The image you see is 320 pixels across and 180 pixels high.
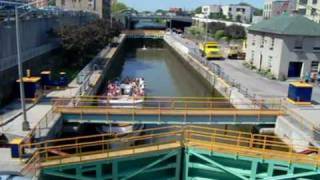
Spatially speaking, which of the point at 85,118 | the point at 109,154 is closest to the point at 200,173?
the point at 109,154

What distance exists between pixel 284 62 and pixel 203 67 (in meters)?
11.4

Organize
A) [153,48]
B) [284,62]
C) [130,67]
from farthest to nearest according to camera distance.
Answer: [153,48], [130,67], [284,62]

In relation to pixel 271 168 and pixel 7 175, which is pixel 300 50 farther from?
pixel 7 175

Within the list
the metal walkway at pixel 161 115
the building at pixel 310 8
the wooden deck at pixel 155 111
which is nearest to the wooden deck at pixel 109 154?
the metal walkway at pixel 161 115

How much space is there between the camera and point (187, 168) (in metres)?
20.9

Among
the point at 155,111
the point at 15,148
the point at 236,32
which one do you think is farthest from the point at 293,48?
the point at 236,32

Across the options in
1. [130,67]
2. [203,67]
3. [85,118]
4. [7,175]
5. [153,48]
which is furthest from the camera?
[153,48]

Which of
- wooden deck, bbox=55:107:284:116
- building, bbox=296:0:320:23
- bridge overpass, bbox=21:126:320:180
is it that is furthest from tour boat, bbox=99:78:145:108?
building, bbox=296:0:320:23

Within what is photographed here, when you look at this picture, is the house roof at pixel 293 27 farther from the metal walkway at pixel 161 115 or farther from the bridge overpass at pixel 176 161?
Result: the bridge overpass at pixel 176 161

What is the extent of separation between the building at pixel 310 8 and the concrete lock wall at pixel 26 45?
5280 centimetres

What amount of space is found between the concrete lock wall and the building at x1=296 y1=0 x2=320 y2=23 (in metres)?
52.8

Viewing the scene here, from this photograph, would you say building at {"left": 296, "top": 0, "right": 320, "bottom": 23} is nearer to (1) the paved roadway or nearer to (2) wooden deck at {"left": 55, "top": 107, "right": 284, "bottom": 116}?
(1) the paved roadway

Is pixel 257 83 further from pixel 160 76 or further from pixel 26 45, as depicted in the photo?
pixel 26 45

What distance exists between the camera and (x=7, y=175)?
1526 cm
